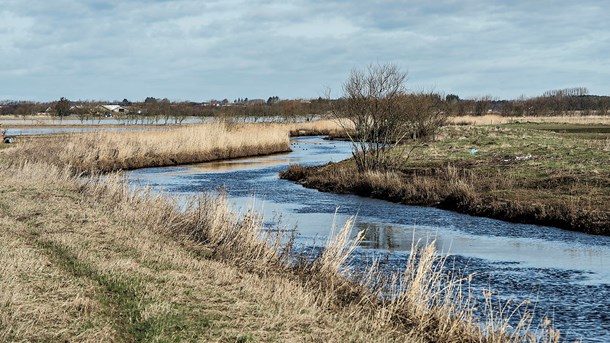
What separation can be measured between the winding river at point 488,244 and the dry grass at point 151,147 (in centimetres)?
820

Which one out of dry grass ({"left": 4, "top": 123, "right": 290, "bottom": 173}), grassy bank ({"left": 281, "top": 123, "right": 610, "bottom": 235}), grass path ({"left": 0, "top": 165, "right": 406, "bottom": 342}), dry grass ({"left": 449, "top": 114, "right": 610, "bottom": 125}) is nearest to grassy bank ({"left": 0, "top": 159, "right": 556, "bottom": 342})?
grass path ({"left": 0, "top": 165, "right": 406, "bottom": 342})

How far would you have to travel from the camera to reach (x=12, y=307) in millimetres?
6824

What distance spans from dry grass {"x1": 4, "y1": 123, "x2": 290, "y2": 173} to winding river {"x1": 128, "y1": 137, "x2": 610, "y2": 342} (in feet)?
26.9

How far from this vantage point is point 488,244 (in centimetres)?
1551

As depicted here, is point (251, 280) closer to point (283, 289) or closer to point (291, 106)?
point (283, 289)

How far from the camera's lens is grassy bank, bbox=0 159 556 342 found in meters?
6.88

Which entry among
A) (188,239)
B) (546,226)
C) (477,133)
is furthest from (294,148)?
(188,239)

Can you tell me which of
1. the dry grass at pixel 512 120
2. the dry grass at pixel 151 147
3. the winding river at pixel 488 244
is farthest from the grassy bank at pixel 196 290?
the dry grass at pixel 512 120

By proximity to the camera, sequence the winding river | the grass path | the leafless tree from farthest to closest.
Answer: the leafless tree, the winding river, the grass path

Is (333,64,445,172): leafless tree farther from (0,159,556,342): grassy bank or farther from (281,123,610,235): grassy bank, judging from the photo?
(0,159,556,342): grassy bank

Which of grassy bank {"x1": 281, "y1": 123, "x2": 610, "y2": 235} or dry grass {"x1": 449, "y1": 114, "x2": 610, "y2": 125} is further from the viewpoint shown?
dry grass {"x1": 449, "y1": 114, "x2": 610, "y2": 125}

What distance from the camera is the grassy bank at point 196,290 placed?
6879 millimetres

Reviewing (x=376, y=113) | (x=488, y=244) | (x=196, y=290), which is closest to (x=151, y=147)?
(x=376, y=113)

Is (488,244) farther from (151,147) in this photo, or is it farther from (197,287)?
(151,147)
